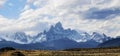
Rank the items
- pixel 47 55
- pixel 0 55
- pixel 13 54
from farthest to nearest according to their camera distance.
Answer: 1. pixel 47 55
2. pixel 0 55
3. pixel 13 54

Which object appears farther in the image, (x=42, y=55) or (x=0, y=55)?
(x=42, y=55)

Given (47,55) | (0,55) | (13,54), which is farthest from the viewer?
(47,55)

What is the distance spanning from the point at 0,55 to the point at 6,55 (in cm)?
578

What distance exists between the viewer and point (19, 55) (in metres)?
135

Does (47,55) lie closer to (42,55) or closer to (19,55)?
(42,55)

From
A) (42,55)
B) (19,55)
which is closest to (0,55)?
(19,55)

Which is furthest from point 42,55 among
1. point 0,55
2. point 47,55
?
point 0,55

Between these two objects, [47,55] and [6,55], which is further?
[47,55]

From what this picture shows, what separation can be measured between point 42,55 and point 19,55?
1429 inches

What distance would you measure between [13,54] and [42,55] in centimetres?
3693

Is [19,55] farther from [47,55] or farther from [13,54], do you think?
[47,55]

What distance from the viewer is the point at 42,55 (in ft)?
559

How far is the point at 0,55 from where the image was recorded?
5807 inches

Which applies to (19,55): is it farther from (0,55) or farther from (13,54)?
(0,55)
